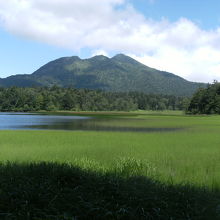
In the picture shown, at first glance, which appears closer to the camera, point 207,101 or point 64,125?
point 64,125

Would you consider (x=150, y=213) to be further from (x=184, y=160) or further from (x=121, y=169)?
(x=184, y=160)

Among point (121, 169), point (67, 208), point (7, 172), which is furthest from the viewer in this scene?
point (121, 169)

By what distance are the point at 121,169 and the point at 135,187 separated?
416 centimetres

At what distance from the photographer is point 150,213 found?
6039mm

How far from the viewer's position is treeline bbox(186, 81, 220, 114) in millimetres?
122938

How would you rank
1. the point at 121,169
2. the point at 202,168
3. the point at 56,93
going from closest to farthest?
the point at 121,169
the point at 202,168
the point at 56,93

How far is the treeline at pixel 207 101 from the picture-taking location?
4840 inches

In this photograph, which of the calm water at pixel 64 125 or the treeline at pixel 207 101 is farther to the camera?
the treeline at pixel 207 101

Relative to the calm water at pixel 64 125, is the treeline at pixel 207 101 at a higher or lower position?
higher

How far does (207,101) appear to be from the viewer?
418 feet

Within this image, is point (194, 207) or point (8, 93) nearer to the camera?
point (194, 207)

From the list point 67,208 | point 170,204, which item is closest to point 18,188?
point 67,208

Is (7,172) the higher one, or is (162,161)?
(7,172)

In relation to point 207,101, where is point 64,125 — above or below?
below
